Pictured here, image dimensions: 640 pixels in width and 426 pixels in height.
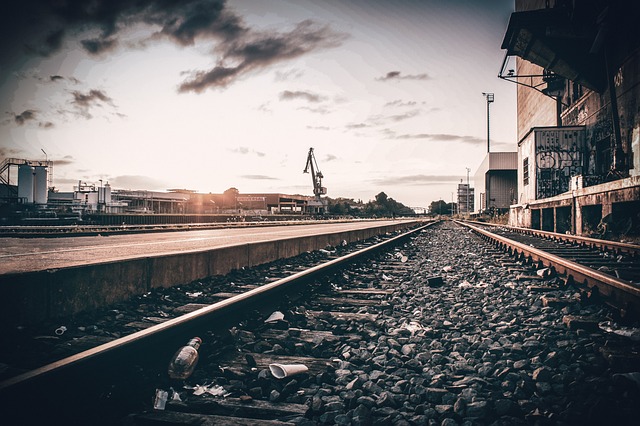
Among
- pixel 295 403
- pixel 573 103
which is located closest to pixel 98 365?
pixel 295 403

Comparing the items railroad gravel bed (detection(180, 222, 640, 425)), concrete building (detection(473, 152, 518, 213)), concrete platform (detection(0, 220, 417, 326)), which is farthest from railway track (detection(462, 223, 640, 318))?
concrete building (detection(473, 152, 518, 213))

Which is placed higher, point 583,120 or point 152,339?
point 583,120

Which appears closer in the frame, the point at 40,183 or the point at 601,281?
the point at 601,281

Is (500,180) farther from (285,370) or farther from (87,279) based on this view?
(285,370)

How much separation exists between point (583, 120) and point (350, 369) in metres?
24.9

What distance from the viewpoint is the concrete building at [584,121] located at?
12950mm

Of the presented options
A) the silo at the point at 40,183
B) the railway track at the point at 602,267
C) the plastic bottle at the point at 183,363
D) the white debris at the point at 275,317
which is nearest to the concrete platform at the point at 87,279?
the plastic bottle at the point at 183,363

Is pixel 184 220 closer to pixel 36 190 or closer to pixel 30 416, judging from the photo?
pixel 36 190

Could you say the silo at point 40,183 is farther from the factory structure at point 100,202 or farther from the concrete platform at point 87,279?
the concrete platform at point 87,279

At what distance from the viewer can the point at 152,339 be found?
2.66 m

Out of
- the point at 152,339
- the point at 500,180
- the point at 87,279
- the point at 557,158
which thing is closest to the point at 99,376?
the point at 152,339

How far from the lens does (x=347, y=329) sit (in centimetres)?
390

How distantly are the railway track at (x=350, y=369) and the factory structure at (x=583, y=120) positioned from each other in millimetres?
8026

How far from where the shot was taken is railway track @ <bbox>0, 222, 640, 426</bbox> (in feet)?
6.91
